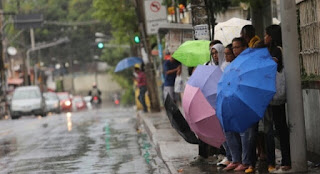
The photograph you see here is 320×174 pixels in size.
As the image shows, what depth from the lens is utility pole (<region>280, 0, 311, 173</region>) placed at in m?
9.55

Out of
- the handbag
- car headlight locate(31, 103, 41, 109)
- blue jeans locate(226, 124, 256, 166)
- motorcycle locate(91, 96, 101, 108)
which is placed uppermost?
the handbag

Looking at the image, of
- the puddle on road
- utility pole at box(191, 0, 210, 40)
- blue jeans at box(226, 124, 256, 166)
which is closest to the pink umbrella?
blue jeans at box(226, 124, 256, 166)

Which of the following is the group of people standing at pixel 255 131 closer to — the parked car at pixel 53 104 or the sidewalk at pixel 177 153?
the sidewalk at pixel 177 153

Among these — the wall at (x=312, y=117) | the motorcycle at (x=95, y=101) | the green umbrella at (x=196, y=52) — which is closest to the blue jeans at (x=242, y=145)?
the wall at (x=312, y=117)

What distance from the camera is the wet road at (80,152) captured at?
42.3ft

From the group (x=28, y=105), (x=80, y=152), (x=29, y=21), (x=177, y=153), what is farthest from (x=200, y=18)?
(x=29, y=21)

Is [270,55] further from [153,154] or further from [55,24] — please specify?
[55,24]

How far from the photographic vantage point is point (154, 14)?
26.8 m

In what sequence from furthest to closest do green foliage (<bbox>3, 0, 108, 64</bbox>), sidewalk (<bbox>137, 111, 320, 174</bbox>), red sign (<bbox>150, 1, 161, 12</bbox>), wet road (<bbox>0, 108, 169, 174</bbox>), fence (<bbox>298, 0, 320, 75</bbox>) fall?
green foliage (<bbox>3, 0, 108, 64</bbox>), red sign (<bbox>150, 1, 161, 12</bbox>), wet road (<bbox>0, 108, 169, 174</bbox>), fence (<bbox>298, 0, 320, 75</bbox>), sidewalk (<bbox>137, 111, 320, 174</bbox>)

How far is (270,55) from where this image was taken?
9.88 m

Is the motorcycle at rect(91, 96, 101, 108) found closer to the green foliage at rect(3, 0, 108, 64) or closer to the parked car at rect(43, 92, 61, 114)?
the parked car at rect(43, 92, 61, 114)

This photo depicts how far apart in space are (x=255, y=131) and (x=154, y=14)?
1693cm

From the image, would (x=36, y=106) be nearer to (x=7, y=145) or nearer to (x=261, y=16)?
(x=7, y=145)

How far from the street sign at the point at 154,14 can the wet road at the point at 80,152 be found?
16.0 feet
